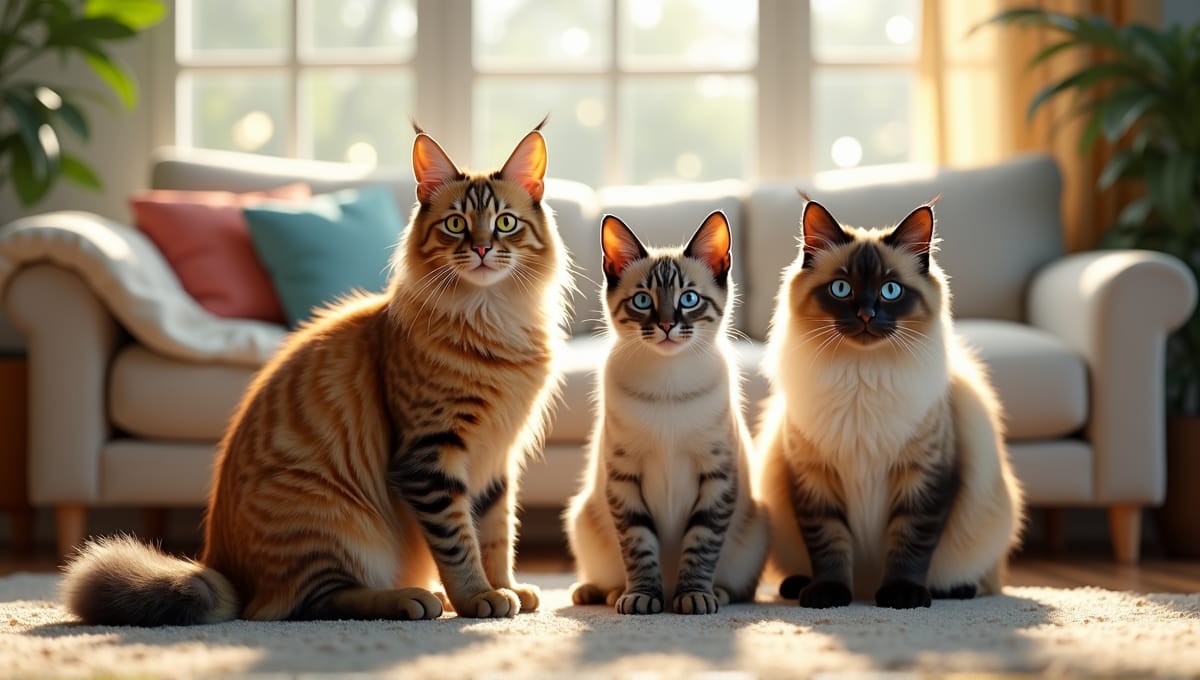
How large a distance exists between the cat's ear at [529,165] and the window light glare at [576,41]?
2547 millimetres

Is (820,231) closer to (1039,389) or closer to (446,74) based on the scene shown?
(1039,389)

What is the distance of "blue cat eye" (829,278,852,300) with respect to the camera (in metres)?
2.10

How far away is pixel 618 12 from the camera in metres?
4.50

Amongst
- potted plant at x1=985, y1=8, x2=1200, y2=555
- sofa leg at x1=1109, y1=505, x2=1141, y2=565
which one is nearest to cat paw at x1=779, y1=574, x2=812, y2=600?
sofa leg at x1=1109, y1=505, x2=1141, y2=565

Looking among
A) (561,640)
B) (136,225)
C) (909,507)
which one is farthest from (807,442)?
(136,225)

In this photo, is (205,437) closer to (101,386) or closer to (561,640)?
(101,386)

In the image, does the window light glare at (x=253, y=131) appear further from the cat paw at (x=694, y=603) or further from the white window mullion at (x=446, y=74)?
the cat paw at (x=694, y=603)

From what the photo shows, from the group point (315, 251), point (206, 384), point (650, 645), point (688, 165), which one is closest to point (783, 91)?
point (688, 165)

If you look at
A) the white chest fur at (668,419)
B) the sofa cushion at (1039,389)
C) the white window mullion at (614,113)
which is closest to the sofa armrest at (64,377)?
the white chest fur at (668,419)

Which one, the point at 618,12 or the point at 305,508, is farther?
the point at 618,12

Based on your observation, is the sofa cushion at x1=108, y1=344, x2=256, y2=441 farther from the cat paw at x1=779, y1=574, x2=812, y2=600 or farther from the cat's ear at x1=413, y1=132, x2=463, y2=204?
the cat paw at x1=779, y1=574, x2=812, y2=600

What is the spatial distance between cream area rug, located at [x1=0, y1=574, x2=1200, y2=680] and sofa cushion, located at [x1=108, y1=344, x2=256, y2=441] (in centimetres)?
110

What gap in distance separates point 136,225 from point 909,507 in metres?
2.62

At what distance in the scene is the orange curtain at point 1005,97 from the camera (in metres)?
4.16
